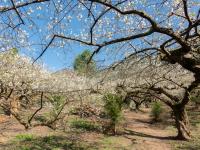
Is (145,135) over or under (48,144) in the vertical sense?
over

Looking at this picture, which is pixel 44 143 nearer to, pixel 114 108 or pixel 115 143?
pixel 115 143

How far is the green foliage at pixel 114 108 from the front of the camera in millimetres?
25188

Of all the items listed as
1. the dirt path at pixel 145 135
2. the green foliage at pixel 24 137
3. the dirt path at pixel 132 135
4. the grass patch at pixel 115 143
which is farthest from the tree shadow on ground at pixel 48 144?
the dirt path at pixel 145 135

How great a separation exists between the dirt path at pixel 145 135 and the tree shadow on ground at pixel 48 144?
293cm

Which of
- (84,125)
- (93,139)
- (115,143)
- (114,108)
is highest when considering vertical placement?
(114,108)

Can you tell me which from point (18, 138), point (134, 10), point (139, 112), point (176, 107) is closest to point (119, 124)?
point (176, 107)

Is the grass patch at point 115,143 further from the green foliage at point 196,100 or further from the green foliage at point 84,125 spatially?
the green foliage at point 196,100

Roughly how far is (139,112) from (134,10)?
28122 mm

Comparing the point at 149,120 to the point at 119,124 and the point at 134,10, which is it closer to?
the point at 119,124

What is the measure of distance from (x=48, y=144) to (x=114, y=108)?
5793 millimetres

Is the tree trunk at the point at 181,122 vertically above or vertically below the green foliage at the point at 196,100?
below

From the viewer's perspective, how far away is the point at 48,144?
20.9 metres

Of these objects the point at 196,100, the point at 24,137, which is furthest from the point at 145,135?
the point at 196,100

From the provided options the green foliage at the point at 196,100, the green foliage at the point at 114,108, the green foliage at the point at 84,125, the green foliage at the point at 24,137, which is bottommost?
the green foliage at the point at 24,137
